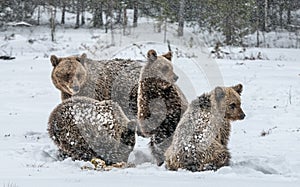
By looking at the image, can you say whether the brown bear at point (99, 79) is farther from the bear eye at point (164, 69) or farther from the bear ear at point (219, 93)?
the bear ear at point (219, 93)

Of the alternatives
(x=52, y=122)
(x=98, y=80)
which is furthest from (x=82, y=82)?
(x=52, y=122)

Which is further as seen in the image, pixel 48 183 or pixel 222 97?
pixel 222 97

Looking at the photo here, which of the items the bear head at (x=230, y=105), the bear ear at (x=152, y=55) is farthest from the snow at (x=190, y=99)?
the bear ear at (x=152, y=55)

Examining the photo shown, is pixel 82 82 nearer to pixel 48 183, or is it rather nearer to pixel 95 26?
pixel 48 183

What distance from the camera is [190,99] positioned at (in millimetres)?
10008

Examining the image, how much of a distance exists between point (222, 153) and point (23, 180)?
2.34 metres

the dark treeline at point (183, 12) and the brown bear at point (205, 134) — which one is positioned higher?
the dark treeline at point (183, 12)

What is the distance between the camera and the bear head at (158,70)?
22.3ft

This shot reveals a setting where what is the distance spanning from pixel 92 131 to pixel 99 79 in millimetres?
1876

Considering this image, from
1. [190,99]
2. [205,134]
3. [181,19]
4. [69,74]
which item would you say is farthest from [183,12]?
[205,134]

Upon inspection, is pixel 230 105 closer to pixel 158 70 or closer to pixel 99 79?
pixel 158 70

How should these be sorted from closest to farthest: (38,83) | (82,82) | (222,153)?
(222,153) → (82,82) → (38,83)

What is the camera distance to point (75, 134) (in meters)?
6.26

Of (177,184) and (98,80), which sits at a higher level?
(98,80)
